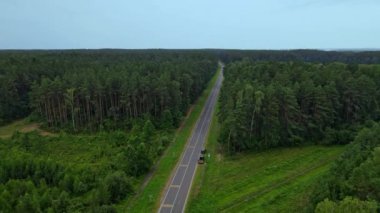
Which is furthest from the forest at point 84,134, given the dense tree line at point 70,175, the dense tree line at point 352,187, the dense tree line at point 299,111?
the dense tree line at point 352,187

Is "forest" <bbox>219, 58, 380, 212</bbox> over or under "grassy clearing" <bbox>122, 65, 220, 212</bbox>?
over

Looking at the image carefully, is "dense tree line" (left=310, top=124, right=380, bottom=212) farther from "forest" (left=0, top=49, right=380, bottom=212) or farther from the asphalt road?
the asphalt road

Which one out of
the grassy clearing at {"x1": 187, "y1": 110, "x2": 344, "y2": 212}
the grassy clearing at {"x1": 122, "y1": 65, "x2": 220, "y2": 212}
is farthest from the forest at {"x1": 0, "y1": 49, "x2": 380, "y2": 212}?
the grassy clearing at {"x1": 187, "y1": 110, "x2": 344, "y2": 212}

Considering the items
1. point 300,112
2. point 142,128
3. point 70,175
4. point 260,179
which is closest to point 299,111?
point 300,112

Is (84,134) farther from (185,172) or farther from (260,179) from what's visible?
(260,179)

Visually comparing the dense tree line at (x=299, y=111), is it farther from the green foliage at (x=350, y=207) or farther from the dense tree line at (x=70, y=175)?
the green foliage at (x=350, y=207)

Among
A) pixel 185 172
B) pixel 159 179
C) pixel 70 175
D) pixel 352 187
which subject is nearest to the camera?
pixel 352 187
